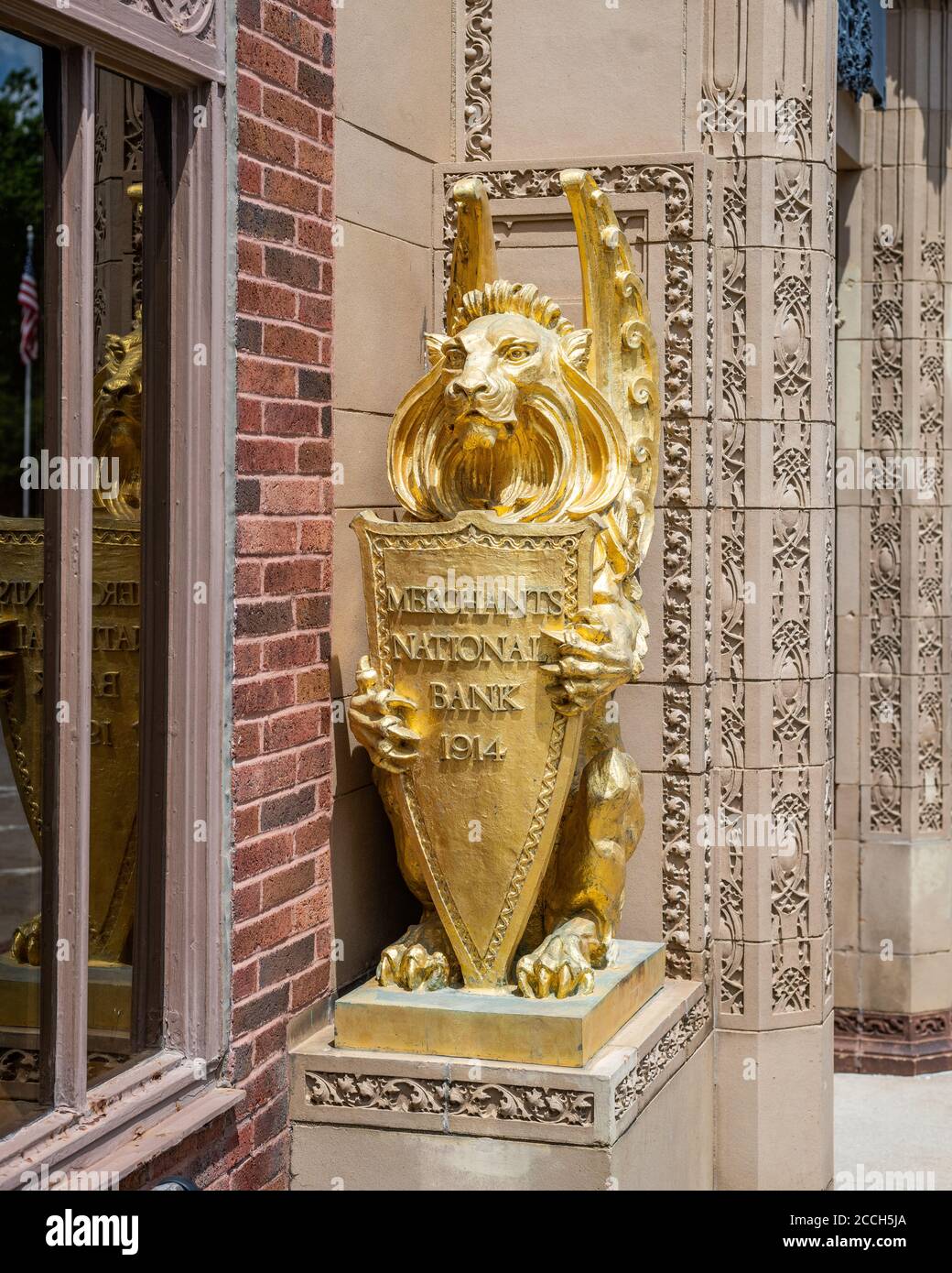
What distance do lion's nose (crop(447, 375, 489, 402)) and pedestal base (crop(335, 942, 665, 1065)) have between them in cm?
162

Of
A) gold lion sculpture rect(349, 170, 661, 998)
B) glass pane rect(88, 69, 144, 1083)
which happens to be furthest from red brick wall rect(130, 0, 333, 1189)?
glass pane rect(88, 69, 144, 1083)

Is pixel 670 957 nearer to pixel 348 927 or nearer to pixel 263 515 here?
pixel 348 927

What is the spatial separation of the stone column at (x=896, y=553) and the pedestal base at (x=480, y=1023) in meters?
3.32

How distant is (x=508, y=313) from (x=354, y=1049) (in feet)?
6.85

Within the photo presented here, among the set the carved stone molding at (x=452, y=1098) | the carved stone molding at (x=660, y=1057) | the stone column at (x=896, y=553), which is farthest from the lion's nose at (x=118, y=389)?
the stone column at (x=896, y=553)

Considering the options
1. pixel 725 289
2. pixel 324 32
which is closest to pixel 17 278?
pixel 324 32

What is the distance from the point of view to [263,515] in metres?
4.45

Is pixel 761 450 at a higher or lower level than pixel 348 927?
higher

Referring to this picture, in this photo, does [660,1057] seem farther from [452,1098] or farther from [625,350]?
[625,350]

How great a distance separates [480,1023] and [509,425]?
5.29ft

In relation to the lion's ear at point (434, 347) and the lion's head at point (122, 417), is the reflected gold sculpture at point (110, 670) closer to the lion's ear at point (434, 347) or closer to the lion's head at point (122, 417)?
the lion's head at point (122, 417)

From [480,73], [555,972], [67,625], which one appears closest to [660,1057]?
[555,972]

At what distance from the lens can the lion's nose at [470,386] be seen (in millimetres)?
4574

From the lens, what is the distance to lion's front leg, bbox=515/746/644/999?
4883 millimetres
